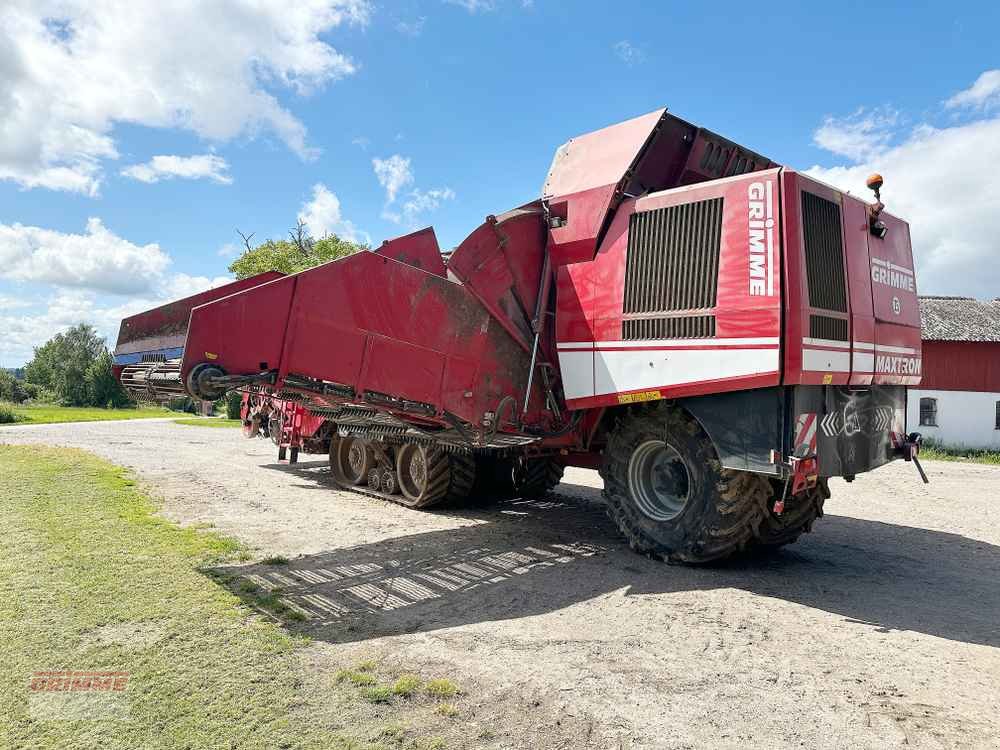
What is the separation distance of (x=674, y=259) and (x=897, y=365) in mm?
2467

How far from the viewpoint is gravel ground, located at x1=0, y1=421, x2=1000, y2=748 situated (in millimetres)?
3449

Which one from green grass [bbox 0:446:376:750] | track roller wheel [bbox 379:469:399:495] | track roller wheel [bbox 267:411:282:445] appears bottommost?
green grass [bbox 0:446:376:750]

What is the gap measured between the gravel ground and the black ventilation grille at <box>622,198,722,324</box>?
244cm

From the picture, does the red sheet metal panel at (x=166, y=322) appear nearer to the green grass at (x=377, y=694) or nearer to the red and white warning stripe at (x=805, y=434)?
the green grass at (x=377, y=694)

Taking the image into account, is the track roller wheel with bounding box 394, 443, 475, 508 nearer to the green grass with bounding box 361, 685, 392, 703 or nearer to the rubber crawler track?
the rubber crawler track

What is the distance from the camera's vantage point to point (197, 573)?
5.74 m

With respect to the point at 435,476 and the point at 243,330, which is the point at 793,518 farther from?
the point at 243,330

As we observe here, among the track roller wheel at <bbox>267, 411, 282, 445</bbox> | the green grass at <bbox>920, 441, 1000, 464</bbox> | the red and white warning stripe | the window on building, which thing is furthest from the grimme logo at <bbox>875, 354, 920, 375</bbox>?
the window on building

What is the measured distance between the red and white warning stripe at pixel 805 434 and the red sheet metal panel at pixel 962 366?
72.4ft

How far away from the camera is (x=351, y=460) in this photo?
10.8 m

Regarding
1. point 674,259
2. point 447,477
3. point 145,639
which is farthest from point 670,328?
point 145,639

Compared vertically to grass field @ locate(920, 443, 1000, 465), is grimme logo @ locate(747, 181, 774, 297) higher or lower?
higher

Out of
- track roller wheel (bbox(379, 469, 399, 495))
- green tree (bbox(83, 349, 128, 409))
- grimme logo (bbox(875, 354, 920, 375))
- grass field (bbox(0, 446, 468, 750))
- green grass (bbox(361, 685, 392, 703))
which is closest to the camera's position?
grass field (bbox(0, 446, 468, 750))

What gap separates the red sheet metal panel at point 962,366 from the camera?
23.4 metres
